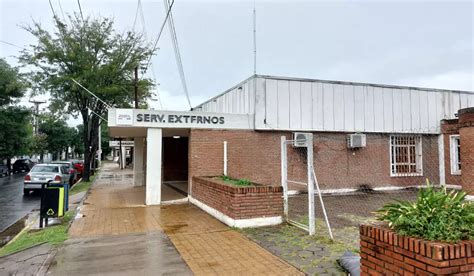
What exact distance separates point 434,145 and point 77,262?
15320mm

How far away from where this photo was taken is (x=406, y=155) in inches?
594

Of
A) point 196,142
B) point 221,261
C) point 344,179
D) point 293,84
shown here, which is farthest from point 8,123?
point 221,261

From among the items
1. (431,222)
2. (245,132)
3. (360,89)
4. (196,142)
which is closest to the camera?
(431,222)

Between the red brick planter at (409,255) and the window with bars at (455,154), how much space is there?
44.8ft

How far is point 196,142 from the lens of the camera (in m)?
11.4

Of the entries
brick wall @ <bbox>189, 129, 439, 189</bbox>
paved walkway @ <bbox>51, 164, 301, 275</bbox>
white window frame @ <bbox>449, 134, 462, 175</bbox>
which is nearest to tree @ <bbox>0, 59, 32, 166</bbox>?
brick wall @ <bbox>189, 129, 439, 189</bbox>

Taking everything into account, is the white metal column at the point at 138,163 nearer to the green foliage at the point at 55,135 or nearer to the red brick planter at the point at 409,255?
the red brick planter at the point at 409,255

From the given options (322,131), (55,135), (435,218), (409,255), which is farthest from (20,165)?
(435,218)

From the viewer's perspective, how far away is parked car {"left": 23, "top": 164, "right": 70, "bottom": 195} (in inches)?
614

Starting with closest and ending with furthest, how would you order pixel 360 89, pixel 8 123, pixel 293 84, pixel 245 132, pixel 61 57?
pixel 245 132, pixel 293 84, pixel 360 89, pixel 61 57, pixel 8 123

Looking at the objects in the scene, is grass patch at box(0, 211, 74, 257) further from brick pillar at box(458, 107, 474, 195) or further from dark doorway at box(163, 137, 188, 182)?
brick pillar at box(458, 107, 474, 195)

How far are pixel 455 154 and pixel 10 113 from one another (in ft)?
95.5

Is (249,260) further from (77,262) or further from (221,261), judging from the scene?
(77,262)

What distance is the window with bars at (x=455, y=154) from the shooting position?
1487 centimetres
